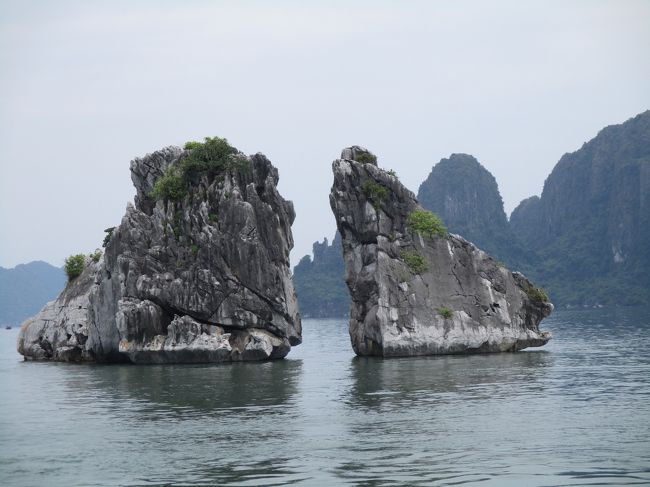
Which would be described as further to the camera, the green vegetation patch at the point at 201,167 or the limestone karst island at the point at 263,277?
the green vegetation patch at the point at 201,167

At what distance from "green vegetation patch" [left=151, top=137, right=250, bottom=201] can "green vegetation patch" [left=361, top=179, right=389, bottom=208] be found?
24.8ft

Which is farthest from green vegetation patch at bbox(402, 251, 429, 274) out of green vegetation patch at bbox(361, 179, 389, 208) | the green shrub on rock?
the green shrub on rock

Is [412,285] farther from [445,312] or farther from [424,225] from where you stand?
[424,225]

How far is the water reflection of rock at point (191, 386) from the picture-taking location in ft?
115

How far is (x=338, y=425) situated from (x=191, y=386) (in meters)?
13.4

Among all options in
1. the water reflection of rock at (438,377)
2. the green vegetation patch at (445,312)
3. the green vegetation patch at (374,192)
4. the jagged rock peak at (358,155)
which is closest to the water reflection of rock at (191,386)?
the water reflection of rock at (438,377)

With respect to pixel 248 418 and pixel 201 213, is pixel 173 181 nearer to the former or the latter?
pixel 201 213

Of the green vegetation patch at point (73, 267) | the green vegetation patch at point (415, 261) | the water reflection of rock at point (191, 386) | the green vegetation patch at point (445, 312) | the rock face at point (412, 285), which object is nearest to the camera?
the water reflection of rock at point (191, 386)

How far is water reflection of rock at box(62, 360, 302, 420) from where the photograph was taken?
3491cm

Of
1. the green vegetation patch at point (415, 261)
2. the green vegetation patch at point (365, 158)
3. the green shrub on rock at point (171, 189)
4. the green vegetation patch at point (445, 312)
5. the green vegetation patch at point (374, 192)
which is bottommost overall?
the green vegetation patch at point (445, 312)

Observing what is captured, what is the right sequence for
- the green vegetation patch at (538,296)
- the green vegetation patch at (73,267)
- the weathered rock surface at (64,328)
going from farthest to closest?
the green vegetation patch at (73,267)
the weathered rock surface at (64,328)
the green vegetation patch at (538,296)

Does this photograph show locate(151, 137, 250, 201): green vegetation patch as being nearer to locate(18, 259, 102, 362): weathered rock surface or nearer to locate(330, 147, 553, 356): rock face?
locate(330, 147, 553, 356): rock face

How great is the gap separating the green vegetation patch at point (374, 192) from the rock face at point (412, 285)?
60 millimetres

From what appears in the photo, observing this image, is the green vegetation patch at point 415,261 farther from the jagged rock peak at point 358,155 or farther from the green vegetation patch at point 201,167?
the green vegetation patch at point 201,167
